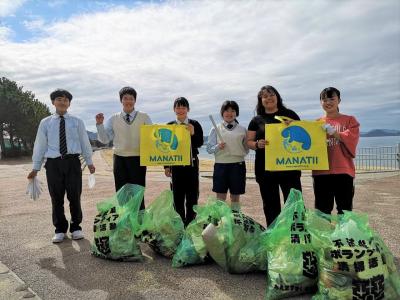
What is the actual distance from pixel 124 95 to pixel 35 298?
249 centimetres

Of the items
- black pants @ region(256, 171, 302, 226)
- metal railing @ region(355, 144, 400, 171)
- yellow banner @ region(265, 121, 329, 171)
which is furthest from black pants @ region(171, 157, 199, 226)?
metal railing @ region(355, 144, 400, 171)

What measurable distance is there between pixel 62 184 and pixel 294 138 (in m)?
2.98

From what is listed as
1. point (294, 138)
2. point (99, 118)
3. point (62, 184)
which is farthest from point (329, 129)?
point (62, 184)

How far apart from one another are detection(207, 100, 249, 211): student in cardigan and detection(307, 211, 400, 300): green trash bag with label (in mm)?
1634

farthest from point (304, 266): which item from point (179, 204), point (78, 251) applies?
point (78, 251)

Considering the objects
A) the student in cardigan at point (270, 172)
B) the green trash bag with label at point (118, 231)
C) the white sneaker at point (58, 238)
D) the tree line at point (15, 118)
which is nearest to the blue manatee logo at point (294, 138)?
the student in cardigan at point (270, 172)

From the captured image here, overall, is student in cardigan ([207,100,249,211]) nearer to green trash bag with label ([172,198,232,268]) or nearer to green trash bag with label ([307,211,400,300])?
green trash bag with label ([172,198,232,268])

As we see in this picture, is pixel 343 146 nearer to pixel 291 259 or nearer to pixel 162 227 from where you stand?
pixel 291 259

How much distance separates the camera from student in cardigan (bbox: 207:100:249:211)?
443 centimetres

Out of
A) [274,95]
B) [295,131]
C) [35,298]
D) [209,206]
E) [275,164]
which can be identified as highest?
[274,95]

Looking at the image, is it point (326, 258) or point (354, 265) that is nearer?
point (354, 265)

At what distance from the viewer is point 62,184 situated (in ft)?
16.1

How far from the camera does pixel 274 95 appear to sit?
3.96 meters

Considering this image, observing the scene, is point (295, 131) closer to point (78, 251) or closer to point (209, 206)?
point (209, 206)
